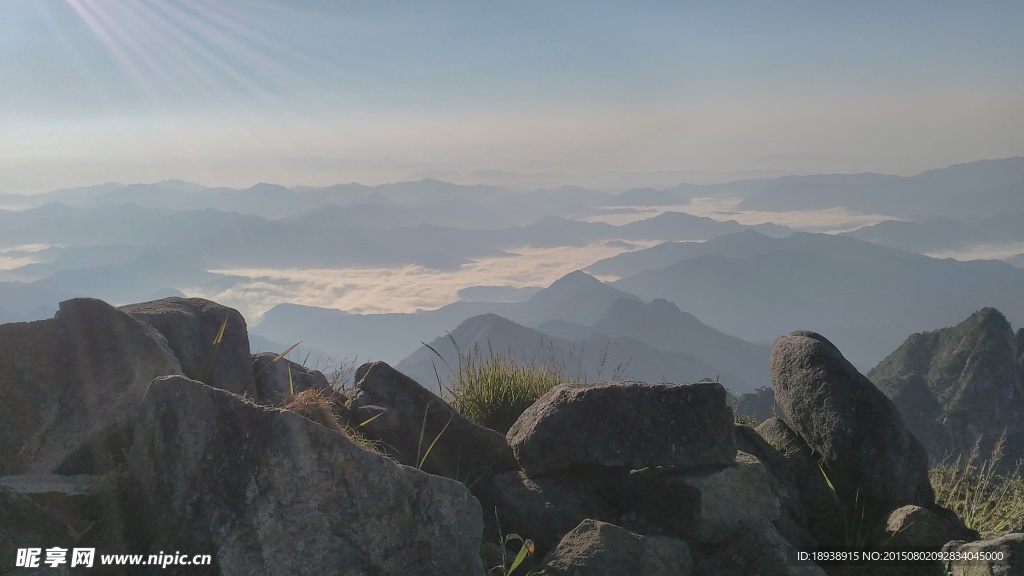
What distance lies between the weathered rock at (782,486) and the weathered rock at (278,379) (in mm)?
5540

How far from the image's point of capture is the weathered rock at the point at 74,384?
6.36 meters

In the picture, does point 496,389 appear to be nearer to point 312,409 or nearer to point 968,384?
point 312,409

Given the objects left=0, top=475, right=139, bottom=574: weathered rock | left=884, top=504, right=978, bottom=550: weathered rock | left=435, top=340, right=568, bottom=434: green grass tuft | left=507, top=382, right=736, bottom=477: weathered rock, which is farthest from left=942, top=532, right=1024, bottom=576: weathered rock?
left=0, top=475, right=139, bottom=574: weathered rock

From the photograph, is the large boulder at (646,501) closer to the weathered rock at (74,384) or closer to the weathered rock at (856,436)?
the weathered rock at (856,436)

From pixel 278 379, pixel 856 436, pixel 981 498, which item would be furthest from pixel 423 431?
pixel 981 498

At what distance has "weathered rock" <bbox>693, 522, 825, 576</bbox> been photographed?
7.48 metres

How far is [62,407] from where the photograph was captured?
6.57 meters

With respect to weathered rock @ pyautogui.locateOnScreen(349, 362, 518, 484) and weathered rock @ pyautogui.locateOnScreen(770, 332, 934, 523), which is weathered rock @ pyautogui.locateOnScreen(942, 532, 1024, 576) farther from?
weathered rock @ pyautogui.locateOnScreen(349, 362, 518, 484)

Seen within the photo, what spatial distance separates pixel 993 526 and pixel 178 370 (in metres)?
10.6

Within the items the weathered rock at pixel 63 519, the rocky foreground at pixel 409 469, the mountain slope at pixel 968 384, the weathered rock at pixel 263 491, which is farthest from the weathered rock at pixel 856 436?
the mountain slope at pixel 968 384

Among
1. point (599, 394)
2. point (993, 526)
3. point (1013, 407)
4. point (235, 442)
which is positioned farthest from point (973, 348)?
point (235, 442)

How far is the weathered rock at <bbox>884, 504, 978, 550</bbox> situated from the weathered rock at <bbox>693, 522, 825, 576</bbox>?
1608mm

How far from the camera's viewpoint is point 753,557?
300 inches

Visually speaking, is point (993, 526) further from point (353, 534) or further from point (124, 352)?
point (124, 352)
